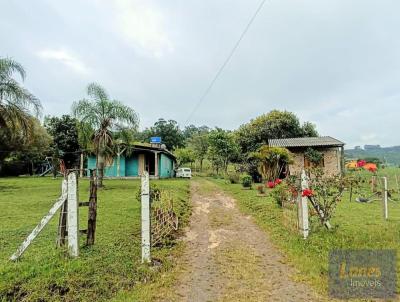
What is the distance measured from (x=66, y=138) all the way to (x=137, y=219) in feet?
86.1

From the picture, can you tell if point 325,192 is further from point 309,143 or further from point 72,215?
point 309,143

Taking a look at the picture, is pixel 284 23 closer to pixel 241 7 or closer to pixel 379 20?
pixel 241 7

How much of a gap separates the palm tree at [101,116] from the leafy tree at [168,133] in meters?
34.0

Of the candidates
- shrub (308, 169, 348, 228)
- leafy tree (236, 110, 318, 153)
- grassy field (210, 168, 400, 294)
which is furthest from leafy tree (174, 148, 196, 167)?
shrub (308, 169, 348, 228)

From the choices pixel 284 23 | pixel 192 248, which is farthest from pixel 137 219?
pixel 284 23

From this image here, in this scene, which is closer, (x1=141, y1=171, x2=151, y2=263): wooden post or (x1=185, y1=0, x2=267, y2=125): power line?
(x1=141, y1=171, x2=151, y2=263): wooden post

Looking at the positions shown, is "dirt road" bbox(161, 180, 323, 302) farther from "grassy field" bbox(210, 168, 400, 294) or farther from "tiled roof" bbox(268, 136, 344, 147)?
"tiled roof" bbox(268, 136, 344, 147)

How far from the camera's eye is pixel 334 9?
7949 mm

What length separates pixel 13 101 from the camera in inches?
597

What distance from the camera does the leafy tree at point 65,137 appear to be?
30.6 m

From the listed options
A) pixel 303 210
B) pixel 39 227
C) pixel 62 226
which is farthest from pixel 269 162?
pixel 39 227

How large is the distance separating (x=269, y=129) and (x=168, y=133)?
25275 mm

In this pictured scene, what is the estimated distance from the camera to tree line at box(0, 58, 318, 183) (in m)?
15.2

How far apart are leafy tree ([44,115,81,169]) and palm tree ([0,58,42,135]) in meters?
15.3
